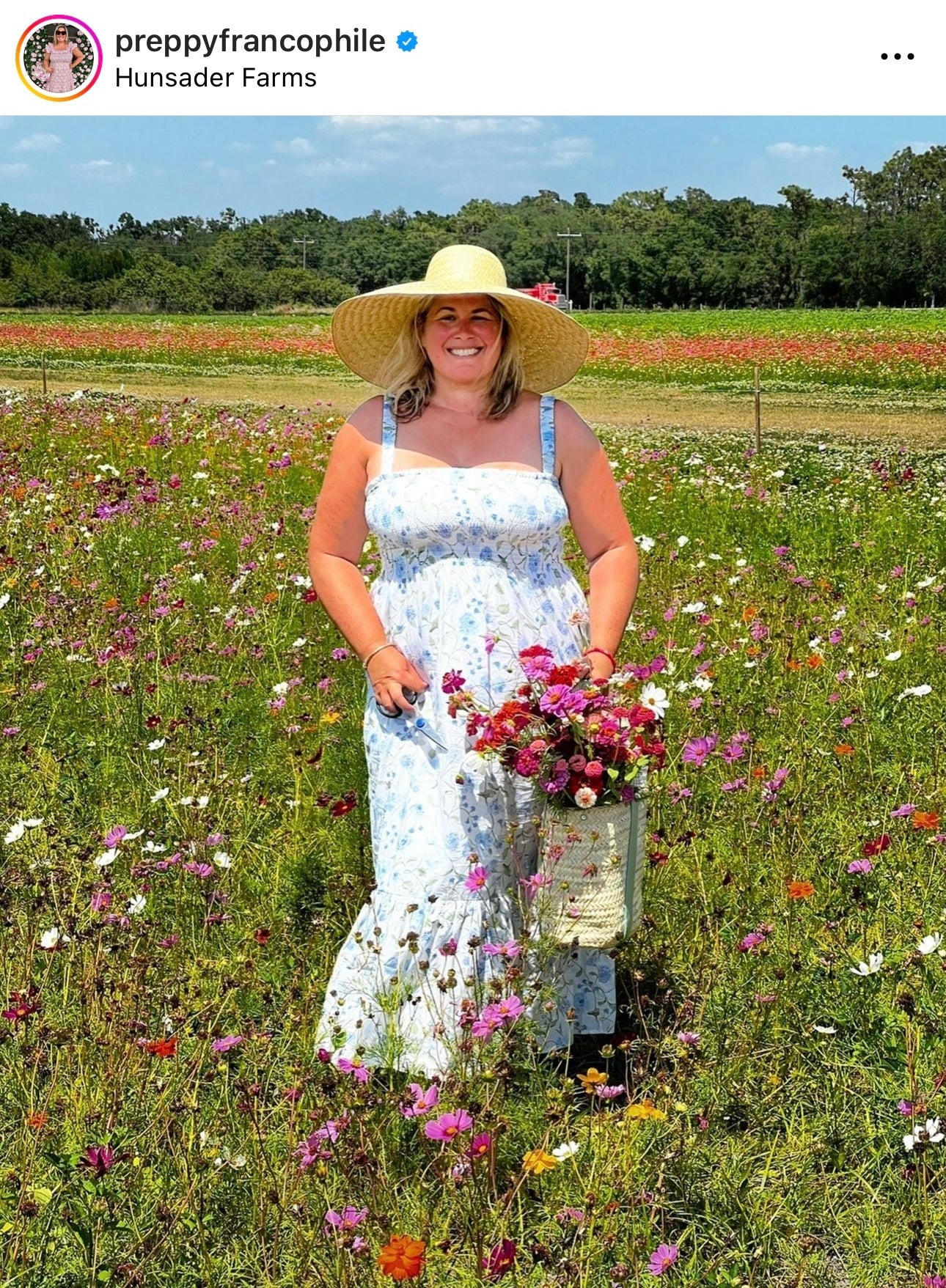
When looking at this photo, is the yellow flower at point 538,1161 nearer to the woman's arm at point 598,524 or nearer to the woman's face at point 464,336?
the woman's arm at point 598,524

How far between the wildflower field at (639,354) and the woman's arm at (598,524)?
19.9m

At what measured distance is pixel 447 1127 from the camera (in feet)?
6.32

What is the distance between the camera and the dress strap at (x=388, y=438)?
2.86m

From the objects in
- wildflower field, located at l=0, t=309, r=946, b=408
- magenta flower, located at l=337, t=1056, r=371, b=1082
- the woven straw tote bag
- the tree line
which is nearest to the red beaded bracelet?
the woven straw tote bag

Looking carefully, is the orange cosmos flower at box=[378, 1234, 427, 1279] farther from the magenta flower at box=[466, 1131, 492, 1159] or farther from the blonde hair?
the blonde hair

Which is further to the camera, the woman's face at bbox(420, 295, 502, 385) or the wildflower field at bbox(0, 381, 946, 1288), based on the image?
the woman's face at bbox(420, 295, 502, 385)

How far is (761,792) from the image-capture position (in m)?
3.61

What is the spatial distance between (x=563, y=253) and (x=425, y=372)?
95835mm

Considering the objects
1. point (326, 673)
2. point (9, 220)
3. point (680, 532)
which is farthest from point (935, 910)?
point (9, 220)

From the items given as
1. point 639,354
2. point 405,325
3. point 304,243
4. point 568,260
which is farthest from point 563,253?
point 405,325

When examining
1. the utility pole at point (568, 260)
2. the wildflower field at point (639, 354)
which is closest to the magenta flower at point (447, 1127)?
the wildflower field at point (639, 354)

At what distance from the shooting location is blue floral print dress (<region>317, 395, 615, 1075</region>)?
265 cm

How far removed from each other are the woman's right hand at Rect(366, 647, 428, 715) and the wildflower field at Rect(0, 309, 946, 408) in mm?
20296

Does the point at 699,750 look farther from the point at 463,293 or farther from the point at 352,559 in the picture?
the point at 463,293
